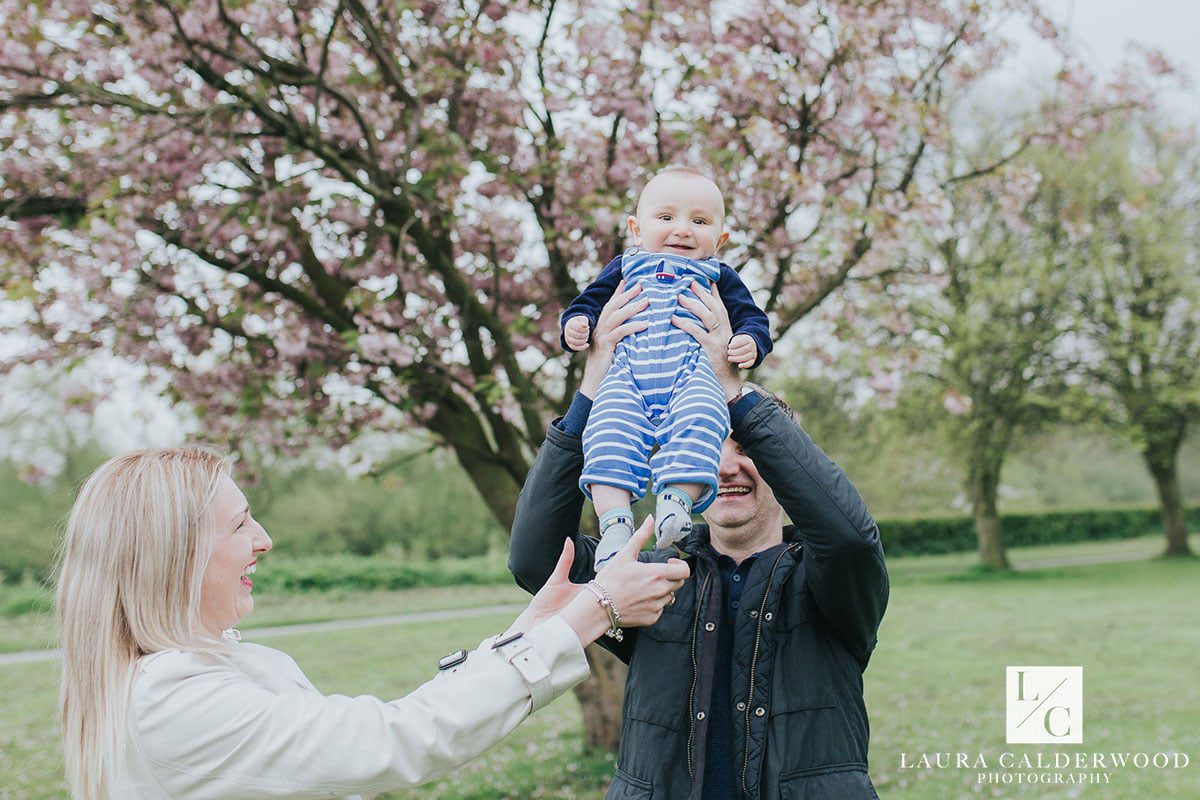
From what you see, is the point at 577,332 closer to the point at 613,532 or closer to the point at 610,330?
the point at 610,330

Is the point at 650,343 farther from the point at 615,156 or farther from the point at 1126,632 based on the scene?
the point at 1126,632

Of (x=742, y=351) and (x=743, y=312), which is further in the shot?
(x=743, y=312)

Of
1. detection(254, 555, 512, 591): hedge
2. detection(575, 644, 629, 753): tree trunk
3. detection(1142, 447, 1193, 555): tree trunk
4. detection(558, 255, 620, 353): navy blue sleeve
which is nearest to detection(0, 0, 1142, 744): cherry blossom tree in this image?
detection(575, 644, 629, 753): tree trunk

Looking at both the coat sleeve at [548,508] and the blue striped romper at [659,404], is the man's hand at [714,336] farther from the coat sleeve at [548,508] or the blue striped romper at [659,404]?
the coat sleeve at [548,508]

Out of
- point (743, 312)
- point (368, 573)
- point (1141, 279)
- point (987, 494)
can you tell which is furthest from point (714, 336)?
point (1141, 279)

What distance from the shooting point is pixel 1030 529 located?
3103 centimetres

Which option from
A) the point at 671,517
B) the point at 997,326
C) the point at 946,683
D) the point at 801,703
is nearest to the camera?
the point at 671,517

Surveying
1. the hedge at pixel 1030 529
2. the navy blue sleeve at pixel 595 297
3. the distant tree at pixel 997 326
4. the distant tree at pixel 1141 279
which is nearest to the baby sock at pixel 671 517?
the navy blue sleeve at pixel 595 297

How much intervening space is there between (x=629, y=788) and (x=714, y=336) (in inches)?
42.4

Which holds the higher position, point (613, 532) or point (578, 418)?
point (578, 418)

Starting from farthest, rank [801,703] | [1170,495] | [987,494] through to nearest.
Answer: [1170,495], [987,494], [801,703]

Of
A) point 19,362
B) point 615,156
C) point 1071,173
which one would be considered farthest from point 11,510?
point 1071,173

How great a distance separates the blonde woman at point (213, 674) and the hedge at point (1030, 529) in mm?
23625

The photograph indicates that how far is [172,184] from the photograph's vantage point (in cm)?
623
